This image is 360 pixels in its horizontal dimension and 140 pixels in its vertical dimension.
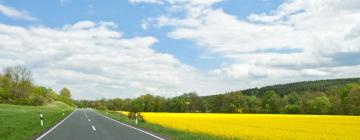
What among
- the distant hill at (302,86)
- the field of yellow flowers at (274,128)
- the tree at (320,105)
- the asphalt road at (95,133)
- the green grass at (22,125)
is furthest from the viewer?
the distant hill at (302,86)

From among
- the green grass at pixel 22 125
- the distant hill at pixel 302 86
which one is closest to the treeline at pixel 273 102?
the distant hill at pixel 302 86

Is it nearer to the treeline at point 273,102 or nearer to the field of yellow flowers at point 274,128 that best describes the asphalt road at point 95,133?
the field of yellow flowers at point 274,128

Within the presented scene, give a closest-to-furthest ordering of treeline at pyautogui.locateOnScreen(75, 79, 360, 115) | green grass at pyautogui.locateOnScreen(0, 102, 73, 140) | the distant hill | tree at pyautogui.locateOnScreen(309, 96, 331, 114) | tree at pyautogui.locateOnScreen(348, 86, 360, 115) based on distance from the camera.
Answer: green grass at pyautogui.locateOnScreen(0, 102, 73, 140) → tree at pyautogui.locateOnScreen(348, 86, 360, 115) → treeline at pyautogui.locateOnScreen(75, 79, 360, 115) → tree at pyautogui.locateOnScreen(309, 96, 331, 114) → the distant hill

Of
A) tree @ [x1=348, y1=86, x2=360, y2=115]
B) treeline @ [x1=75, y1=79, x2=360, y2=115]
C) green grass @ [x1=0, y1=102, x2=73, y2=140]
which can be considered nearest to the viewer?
green grass @ [x1=0, y1=102, x2=73, y2=140]

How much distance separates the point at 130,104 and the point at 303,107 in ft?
265

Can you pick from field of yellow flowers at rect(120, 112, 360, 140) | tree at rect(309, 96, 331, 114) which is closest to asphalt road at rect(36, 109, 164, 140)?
field of yellow flowers at rect(120, 112, 360, 140)

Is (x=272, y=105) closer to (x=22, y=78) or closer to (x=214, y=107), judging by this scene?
(x=214, y=107)

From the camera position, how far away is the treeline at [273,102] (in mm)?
83562

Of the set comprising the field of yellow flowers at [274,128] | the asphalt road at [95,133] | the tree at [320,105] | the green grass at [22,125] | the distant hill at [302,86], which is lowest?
the field of yellow flowers at [274,128]

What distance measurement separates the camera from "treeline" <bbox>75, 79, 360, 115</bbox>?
8356 centimetres

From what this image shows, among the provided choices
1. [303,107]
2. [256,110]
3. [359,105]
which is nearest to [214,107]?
[256,110]

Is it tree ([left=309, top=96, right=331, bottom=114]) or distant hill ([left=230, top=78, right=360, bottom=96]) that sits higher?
distant hill ([left=230, top=78, right=360, bottom=96])

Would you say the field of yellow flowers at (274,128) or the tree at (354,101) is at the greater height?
the tree at (354,101)

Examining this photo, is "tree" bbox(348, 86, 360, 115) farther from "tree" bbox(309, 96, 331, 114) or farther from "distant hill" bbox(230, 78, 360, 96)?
"distant hill" bbox(230, 78, 360, 96)
